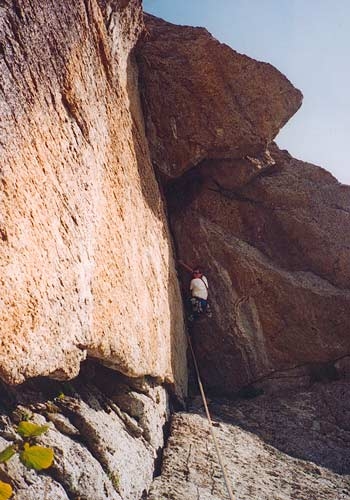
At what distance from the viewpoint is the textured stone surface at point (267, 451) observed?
7.75 m

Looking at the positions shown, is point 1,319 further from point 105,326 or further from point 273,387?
point 273,387

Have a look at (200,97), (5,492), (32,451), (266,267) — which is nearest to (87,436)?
(32,451)

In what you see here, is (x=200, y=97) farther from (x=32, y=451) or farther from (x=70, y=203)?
(x=32, y=451)

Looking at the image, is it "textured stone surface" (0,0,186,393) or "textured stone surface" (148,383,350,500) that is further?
"textured stone surface" (148,383,350,500)

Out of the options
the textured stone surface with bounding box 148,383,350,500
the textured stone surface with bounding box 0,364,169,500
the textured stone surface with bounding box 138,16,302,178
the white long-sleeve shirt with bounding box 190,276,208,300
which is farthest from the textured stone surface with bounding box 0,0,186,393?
the white long-sleeve shirt with bounding box 190,276,208,300

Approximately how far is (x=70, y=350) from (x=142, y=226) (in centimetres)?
476

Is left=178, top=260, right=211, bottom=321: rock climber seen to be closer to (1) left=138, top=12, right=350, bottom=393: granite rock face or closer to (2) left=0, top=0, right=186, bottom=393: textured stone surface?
(1) left=138, top=12, right=350, bottom=393: granite rock face

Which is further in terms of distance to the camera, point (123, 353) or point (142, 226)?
point (142, 226)

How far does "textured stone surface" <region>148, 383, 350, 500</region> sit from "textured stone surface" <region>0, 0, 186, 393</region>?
1.84 metres

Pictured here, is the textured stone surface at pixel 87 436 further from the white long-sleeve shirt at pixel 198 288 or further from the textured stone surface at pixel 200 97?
the textured stone surface at pixel 200 97

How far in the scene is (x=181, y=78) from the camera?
1310cm

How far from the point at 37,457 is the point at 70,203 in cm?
320

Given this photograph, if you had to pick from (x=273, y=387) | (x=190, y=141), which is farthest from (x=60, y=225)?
(x=273, y=387)

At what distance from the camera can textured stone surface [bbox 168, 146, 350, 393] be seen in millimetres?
13516
